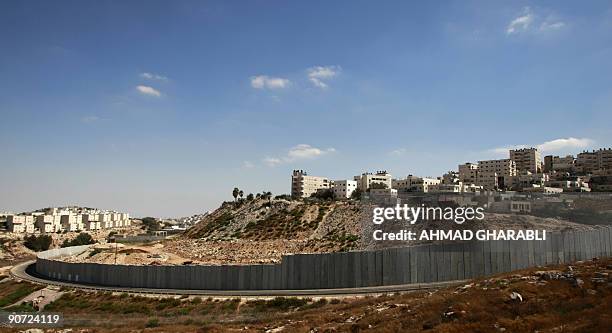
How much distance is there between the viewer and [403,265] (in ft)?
129

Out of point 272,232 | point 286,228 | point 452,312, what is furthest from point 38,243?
point 452,312

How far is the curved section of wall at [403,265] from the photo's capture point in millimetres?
37625

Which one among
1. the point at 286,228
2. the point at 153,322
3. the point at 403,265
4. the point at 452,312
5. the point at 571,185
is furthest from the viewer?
the point at 571,185

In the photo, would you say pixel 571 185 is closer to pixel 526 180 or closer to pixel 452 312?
pixel 526 180

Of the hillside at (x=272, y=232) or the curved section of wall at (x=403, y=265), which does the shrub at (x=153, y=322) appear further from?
the hillside at (x=272, y=232)

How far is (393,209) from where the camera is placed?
60.8 meters

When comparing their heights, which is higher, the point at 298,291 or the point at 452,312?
the point at 452,312

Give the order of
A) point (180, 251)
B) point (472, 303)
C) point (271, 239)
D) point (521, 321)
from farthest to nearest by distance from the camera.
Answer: point (271, 239)
point (180, 251)
point (472, 303)
point (521, 321)

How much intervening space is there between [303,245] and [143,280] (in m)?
40.2

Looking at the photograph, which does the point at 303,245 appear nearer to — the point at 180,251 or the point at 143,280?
the point at 180,251

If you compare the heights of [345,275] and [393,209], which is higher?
[393,209]

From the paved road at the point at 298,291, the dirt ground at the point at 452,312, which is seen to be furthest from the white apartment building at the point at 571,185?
the dirt ground at the point at 452,312

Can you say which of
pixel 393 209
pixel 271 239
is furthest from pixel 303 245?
pixel 393 209

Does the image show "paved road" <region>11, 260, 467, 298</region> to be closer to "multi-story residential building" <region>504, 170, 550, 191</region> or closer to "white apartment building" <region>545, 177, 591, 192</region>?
"white apartment building" <region>545, 177, 591, 192</region>
